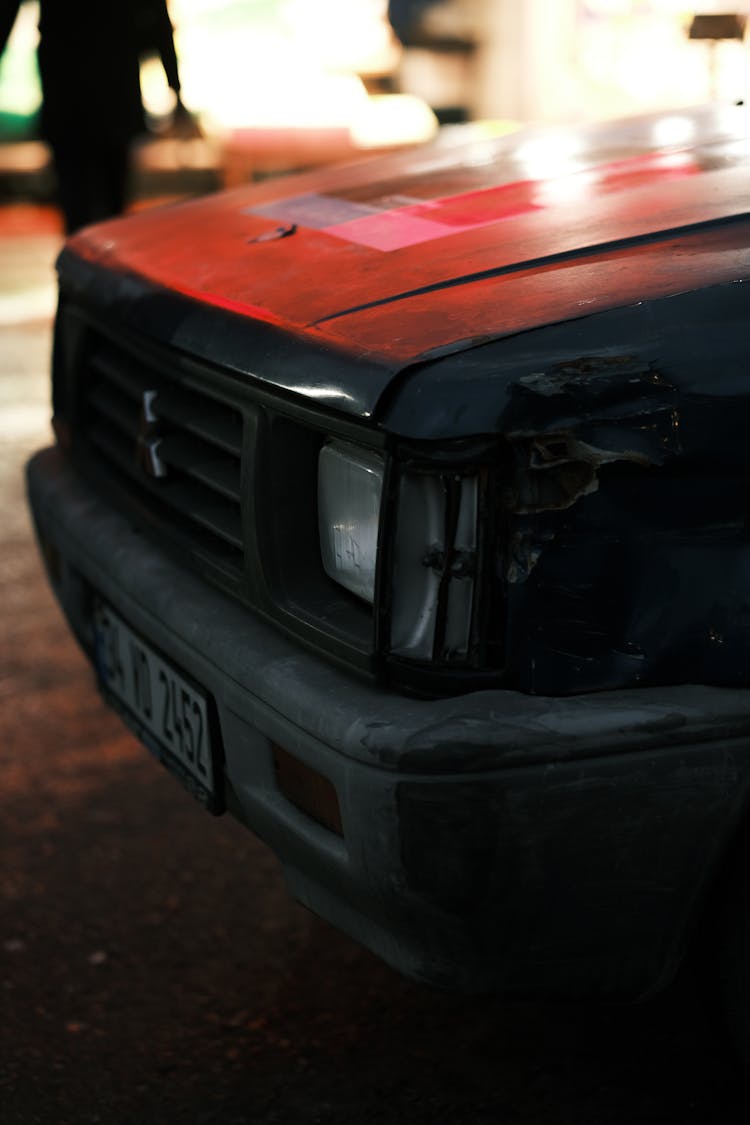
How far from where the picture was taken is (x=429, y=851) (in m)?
1.74

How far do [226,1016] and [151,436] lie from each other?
975mm

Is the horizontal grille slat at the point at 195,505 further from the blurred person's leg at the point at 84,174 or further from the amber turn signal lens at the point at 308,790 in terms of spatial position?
the blurred person's leg at the point at 84,174

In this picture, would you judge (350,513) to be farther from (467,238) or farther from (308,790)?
(467,238)

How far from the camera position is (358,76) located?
53.3ft

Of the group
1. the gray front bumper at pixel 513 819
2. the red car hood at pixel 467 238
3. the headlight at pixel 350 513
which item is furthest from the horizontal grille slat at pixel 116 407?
the gray front bumper at pixel 513 819

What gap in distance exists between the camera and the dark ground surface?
2.19 meters

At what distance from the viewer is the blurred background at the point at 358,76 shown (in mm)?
11891

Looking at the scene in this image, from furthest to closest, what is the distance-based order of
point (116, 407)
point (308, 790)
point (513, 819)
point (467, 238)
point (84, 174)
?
point (84, 174) → point (116, 407) → point (467, 238) → point (308, 790) → point (513, 819)

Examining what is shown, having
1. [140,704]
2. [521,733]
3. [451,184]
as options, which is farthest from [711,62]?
[521,733]

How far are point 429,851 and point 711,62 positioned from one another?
109 inches

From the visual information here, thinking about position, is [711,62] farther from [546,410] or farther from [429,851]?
[429,851]

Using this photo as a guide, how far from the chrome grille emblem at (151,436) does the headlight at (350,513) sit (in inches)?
20.7

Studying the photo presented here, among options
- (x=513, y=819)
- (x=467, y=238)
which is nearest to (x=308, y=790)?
(x=513, y=819)

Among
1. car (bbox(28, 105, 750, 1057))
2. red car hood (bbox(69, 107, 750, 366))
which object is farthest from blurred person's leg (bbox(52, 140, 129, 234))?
car (bbox(28, 105, 750, 1057))
